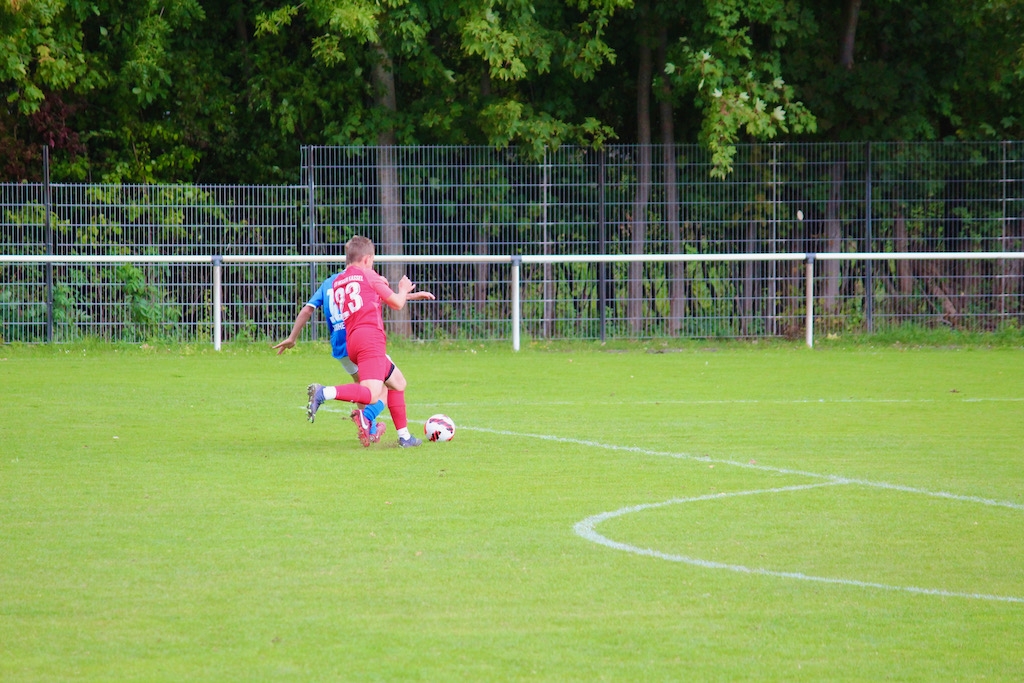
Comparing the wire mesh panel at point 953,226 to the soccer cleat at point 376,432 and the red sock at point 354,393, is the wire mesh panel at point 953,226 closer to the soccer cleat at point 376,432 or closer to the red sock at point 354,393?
the soccer cleat at point 376,432

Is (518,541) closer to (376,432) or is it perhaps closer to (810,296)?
(376,432)

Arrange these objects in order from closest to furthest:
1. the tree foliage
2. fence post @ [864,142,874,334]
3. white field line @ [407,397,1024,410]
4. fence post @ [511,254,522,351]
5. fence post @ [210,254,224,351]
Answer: white field line @ [407,397,1024,410]
fence post @ [210,254,224,351]
fence post @ [511,254,522,351]
fence post @ [864,142,874,334]
the tree foliage

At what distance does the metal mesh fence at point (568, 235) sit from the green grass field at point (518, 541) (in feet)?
20.6

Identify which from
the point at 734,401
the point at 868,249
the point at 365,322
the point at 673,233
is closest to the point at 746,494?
the point at 365,322

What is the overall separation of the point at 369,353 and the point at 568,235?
10647mm

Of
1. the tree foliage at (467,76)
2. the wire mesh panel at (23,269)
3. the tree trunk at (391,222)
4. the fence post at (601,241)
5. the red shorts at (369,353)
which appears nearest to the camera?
the red shorts at (369,353)

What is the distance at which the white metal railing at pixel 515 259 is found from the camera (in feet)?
61.1

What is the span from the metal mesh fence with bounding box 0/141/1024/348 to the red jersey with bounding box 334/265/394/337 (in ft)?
31.6

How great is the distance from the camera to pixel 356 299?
389 inches

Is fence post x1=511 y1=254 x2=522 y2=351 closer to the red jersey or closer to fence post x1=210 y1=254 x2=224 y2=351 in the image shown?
fence post x1=210 y1=254 x2=224 y2=351

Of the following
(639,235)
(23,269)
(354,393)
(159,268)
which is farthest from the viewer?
(639,235)

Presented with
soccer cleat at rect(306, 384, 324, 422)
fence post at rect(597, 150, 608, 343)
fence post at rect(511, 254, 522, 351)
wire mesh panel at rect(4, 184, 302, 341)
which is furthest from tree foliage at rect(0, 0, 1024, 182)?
soccer cleat at rect(306, 384, 324, 422)

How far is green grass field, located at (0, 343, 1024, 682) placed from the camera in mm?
4992

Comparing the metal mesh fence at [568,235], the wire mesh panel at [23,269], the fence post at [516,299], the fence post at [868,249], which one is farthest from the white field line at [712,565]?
the wire mesh panel at [23,269]
